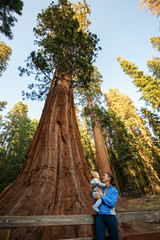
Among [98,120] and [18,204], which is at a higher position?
[98,120]

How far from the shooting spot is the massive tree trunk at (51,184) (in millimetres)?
2525

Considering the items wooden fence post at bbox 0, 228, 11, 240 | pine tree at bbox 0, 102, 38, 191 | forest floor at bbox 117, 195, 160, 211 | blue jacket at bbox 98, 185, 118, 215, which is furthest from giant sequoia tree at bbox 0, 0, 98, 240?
pine tree at bbox 0, 102, 38, 191

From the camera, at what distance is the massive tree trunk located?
8.29 feet

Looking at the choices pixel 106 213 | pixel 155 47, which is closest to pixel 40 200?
pixel 106 213

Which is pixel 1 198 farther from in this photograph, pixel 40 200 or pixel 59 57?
pixel 59 57

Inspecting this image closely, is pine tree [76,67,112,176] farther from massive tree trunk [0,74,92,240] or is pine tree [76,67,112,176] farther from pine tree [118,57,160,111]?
pine tree [118,57,160,111]

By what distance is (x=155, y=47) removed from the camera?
17.0 metres

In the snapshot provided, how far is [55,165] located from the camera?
3730 millimetres

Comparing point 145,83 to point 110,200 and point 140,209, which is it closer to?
point 140,209

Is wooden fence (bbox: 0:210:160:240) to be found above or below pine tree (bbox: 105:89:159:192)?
below

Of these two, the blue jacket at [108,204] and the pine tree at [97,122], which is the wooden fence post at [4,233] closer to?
the blue jacket at [108,204]

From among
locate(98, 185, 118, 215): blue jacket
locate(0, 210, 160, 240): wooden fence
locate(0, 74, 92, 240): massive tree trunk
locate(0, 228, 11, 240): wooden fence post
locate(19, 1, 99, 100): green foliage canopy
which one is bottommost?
locate(0, 228, 11, 240): wooden fence post

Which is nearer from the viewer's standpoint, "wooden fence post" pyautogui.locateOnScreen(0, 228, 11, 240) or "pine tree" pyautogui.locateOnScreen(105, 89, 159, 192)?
"wooden fence post" pyautogui.locateOnScreen(0, 228, 11, 240)

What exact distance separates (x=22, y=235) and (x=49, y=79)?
584 cm
